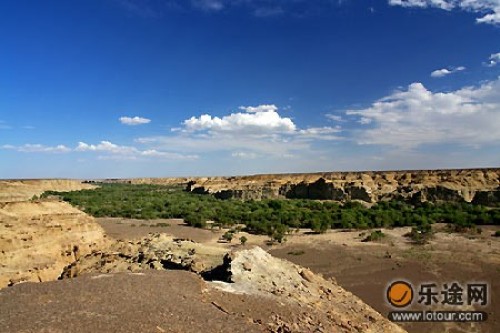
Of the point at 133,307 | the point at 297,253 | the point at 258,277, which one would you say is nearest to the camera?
the point at 133,307

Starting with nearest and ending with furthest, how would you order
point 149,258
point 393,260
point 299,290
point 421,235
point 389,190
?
point 299,290
point 149,258
point 393,260
point 421,235
point 389,190

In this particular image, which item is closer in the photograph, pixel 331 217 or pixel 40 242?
pixel 40 242

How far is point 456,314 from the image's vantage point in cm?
1570

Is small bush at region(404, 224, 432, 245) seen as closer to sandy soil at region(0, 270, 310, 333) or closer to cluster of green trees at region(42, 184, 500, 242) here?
cluster of green trees at region(42, 184, 500, 242)

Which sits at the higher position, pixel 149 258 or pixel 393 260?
pixel 149 258

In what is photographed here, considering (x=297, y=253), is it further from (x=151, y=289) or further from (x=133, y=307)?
(x=133, y=307)

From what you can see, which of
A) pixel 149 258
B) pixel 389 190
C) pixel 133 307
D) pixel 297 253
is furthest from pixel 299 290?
pixel 389 190

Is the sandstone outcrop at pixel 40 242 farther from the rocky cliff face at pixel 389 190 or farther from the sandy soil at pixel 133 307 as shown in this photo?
the rocky cliff face at pixel 389 190

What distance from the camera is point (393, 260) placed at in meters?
24.0

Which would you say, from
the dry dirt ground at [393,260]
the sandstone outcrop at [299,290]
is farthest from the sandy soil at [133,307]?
the dry dirt ground at [393,260]

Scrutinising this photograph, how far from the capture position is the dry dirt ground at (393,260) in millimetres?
17812

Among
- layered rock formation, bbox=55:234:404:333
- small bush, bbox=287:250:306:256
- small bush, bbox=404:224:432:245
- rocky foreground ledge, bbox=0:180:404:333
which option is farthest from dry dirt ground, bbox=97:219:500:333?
rocky foreground ledge, bbox=0:180:404:333

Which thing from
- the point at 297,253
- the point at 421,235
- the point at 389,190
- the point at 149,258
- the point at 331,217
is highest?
the point at 389,190

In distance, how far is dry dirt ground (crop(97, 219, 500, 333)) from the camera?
17.8 meters
